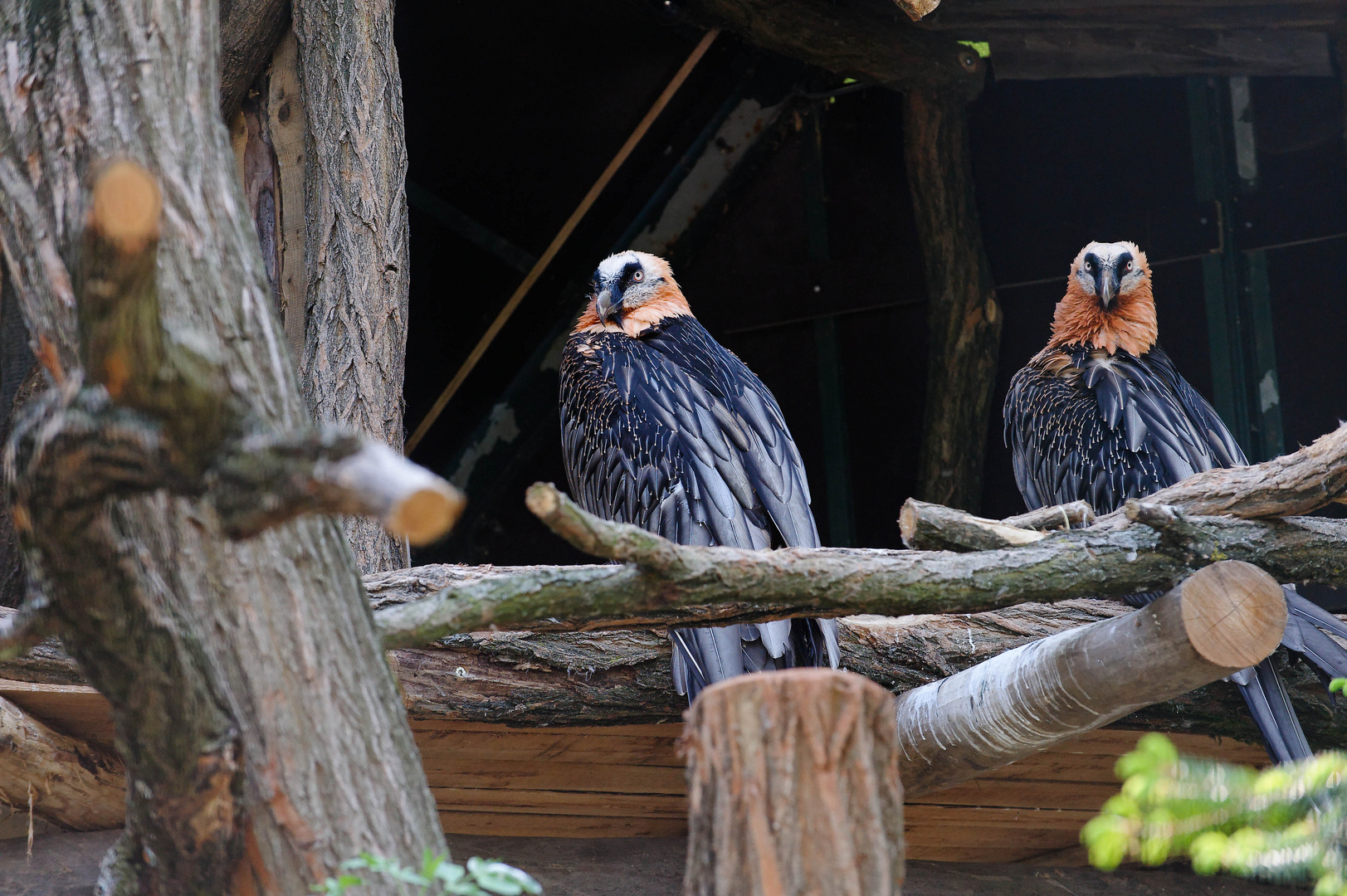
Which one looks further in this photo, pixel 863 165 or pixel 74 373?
pixel 863 165

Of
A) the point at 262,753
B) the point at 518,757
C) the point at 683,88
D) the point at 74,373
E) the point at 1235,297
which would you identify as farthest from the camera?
the point at 683,88

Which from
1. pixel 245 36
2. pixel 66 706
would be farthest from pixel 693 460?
pixel 245 36

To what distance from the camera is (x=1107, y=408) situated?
4.36 metres

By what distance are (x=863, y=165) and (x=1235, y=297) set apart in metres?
2.34

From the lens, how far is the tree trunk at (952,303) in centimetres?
610

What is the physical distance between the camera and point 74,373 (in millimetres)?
1442

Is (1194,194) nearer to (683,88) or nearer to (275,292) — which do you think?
(683,88)

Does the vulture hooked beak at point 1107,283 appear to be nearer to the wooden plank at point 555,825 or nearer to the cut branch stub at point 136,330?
the wooden plank at point 555,825

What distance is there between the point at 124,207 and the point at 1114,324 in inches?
170

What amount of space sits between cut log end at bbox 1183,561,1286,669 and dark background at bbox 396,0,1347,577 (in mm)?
4529

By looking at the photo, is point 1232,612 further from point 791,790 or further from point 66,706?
point 66,706

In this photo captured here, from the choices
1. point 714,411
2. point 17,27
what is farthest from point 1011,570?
point 17,27

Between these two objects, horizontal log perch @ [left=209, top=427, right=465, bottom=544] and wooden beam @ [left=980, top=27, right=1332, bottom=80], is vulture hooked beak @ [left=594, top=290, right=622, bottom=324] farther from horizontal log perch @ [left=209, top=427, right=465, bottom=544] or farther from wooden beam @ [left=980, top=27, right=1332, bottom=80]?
horizontal log perch @ [left=209, top=427, right=465, bottom=544]

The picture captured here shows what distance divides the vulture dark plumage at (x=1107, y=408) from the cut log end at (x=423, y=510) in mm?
3053
